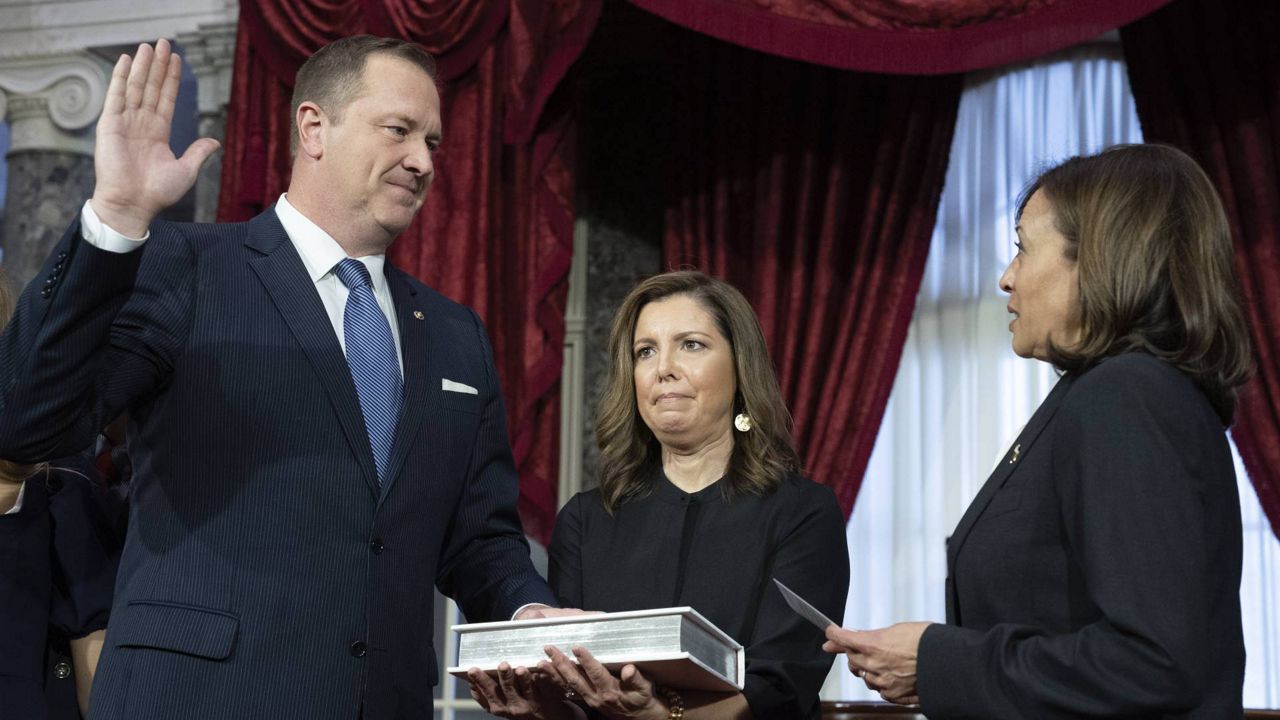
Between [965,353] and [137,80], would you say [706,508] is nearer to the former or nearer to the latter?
[137,80]

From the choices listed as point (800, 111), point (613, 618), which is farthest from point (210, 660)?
point (800, 111)

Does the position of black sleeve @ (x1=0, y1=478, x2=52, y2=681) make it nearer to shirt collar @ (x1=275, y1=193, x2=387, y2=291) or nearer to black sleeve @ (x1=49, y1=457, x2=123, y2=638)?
black sleeve @ (x1=49, y1=457, x2=123, y2=638)

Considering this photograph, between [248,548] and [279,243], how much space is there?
53 cm

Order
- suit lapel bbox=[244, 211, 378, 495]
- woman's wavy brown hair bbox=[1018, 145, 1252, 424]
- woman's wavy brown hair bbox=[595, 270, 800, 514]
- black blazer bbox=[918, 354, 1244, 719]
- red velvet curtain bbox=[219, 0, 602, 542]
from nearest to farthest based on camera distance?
black blazer bbox=[918, 354, 1244, 719]
woman's wavy brown hair bbox=[1018, 145, 1252, 424]
suit lapel bbox=[244, 211, 378, 495]
woman's wavy brown hair bbox=[595, 270, 800, 514]
red velvet curtain bbox=[219, 0, 602, 542]

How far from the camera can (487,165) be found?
16.5 ft

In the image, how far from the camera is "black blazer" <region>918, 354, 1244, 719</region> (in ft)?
5.28

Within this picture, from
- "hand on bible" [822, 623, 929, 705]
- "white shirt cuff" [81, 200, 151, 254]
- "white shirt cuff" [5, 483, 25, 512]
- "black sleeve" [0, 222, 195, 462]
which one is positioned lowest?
"hand on bible" [822, 623, 929, 705]

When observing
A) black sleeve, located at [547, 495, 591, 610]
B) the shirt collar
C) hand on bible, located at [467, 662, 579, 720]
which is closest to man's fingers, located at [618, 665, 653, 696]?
hand on bible, located at [467, 662, 579, 720]

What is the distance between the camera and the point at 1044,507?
1.79 m

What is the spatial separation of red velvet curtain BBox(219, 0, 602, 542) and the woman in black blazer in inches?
121

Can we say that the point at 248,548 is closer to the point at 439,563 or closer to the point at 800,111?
the point at 439,563

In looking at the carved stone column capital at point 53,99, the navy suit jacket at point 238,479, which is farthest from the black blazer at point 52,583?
the carved stone column capital at point 53,99

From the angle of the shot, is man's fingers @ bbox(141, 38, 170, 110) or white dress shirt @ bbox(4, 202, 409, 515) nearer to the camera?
man's fingers @ bbox(141, 38, 170, 110)

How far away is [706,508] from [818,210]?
2.71 metres
